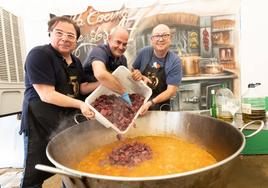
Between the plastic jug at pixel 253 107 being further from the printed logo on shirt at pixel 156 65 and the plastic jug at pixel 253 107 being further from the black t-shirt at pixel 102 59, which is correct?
the black t-shirt at pixel 102 59

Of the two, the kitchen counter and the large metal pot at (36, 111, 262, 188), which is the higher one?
the kitchen counter

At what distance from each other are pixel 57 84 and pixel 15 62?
1.37 m

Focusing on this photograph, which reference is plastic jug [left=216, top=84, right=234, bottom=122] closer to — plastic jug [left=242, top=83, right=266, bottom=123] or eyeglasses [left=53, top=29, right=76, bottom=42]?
plastic jug [left=242, top=83, right=266, bottom=123]

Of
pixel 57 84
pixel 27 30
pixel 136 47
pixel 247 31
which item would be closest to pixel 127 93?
pixel 57 84

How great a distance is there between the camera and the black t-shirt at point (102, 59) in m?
1.39

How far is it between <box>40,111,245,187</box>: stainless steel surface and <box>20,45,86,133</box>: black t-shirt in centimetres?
30

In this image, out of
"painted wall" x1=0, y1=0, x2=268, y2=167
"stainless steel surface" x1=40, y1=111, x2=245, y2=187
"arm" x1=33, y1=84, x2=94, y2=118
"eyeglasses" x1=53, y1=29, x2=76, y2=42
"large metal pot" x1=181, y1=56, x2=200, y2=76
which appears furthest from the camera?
"large metal pot" x1=181, y1=56, x2=200, y2=76

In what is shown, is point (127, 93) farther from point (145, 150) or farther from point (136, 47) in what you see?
point (136, 47)

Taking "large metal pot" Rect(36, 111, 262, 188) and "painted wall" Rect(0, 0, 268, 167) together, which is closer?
"large metal pot" Rect(36, 111, 262, 188)

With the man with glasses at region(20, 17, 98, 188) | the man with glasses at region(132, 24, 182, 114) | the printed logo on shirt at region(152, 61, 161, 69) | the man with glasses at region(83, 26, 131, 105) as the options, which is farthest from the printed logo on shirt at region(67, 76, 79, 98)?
the printed logo on shirt at region(152, 61, 161, 69)

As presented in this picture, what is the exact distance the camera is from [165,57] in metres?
1.88

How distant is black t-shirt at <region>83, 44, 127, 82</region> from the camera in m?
1.39

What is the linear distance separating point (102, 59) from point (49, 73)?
12.2 inches

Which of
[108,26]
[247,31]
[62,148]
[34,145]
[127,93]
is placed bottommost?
[34,145]
